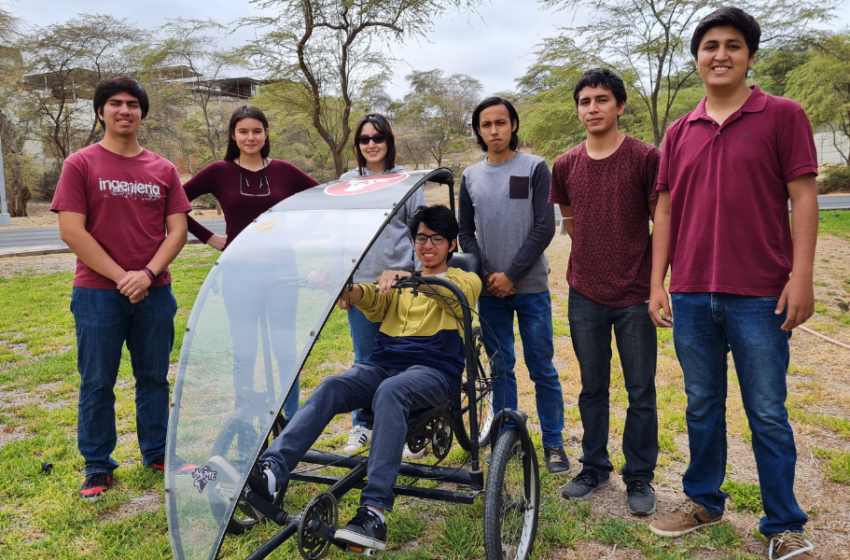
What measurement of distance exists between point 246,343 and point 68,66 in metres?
31.3

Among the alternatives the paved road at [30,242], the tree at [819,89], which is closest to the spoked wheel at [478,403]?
the paved road at [30,242]

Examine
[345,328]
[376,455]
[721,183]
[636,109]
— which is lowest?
[345,328]

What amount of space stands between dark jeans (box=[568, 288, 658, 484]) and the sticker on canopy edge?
6.21 ft

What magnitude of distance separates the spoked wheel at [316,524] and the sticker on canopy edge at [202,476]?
331 mm

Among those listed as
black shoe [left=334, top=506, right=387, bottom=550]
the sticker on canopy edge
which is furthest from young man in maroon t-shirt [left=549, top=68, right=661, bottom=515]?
the sticker on canopy edge

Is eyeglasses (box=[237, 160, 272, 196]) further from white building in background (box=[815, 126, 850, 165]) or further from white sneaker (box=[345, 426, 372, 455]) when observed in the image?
white building in background (box=[815, 126, 850, 165])

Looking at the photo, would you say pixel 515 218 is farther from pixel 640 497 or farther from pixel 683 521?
pixel 683 521

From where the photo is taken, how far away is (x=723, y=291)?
2.37 m

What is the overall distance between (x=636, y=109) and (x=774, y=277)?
1631 centimetres

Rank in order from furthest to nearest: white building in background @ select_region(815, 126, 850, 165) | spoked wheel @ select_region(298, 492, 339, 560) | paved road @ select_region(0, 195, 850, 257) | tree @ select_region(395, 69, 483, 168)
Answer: white building in background @ select_region(815, 126, 850, 165)
tree @ select_region(395, 69, 483, 168)
paved road @ select_region(0, 195, 850, 257)
spoked wheel @ select_region(298, 492, 339, 560)

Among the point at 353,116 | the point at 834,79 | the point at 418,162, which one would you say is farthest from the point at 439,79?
→ the point at 834,79

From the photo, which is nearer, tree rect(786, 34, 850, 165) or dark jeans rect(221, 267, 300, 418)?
dark jeans rect(221, 267, 300, 418)

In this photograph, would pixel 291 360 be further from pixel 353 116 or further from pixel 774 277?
pixel 353 116

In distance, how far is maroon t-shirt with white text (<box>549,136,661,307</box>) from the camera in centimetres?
281
